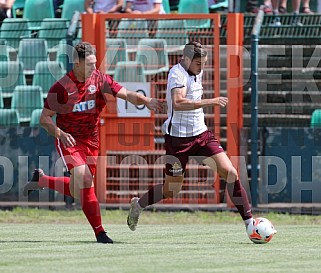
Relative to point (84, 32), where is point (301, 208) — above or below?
below

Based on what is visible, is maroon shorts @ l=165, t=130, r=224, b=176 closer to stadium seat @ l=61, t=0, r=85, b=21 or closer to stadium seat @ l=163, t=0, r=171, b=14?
stadium seat @ l=163, t=0, r=171, b=14

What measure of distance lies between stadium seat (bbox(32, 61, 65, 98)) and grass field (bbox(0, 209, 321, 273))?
2206mm

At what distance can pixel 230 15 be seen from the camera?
15375 millimetres

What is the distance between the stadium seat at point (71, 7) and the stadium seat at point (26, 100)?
1.98 m

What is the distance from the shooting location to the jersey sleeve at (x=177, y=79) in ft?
35.0

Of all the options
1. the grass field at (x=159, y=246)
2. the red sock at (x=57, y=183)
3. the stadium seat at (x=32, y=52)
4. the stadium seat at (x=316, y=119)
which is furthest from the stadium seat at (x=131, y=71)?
the red sock at (x=57, y=183)

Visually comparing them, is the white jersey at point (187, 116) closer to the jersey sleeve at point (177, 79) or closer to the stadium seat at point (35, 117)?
the jersey sleeve at point (177, 79)

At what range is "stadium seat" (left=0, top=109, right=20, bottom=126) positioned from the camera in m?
15.9

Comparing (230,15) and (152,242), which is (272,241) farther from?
(230,15)

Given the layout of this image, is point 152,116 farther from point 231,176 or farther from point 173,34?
point 231,176

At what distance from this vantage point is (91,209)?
10.4 m

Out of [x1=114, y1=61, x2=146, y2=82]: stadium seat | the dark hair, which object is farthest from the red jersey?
[x1=114, y1=61, x2=146, y2=82]: stadium seat

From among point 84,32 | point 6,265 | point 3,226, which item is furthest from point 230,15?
point 6,265

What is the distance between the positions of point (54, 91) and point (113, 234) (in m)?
2.21
